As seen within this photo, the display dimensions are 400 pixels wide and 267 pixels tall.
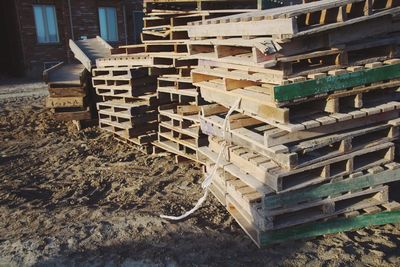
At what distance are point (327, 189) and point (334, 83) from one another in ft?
3.50

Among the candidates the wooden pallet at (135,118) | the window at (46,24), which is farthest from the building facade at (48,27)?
the wooden pallet at (135,118)

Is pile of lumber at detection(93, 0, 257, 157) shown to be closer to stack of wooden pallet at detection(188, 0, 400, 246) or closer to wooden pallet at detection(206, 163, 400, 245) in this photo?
stack of wooden pallet at detection(188, 0, 400, 246)

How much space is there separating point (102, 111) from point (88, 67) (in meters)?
1.39

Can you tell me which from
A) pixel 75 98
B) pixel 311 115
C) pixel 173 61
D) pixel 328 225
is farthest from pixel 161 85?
pixel 328 225

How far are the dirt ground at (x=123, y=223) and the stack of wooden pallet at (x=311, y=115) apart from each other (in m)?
0.25

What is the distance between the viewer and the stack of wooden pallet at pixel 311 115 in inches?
139

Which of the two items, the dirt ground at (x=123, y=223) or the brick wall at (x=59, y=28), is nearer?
the dirt ground at (x=123, y=223)

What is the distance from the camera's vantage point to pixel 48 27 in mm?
17625

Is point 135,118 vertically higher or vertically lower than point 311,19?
lower

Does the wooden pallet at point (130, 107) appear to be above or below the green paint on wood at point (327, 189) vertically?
above

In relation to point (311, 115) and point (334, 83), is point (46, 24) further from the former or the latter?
point (334, 83)

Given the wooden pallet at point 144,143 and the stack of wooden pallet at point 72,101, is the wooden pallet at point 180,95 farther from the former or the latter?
the stack of wooden pallet at point 72,101

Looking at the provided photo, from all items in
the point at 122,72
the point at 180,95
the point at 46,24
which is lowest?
the point at 180,95

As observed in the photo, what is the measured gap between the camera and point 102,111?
25.8 feet
